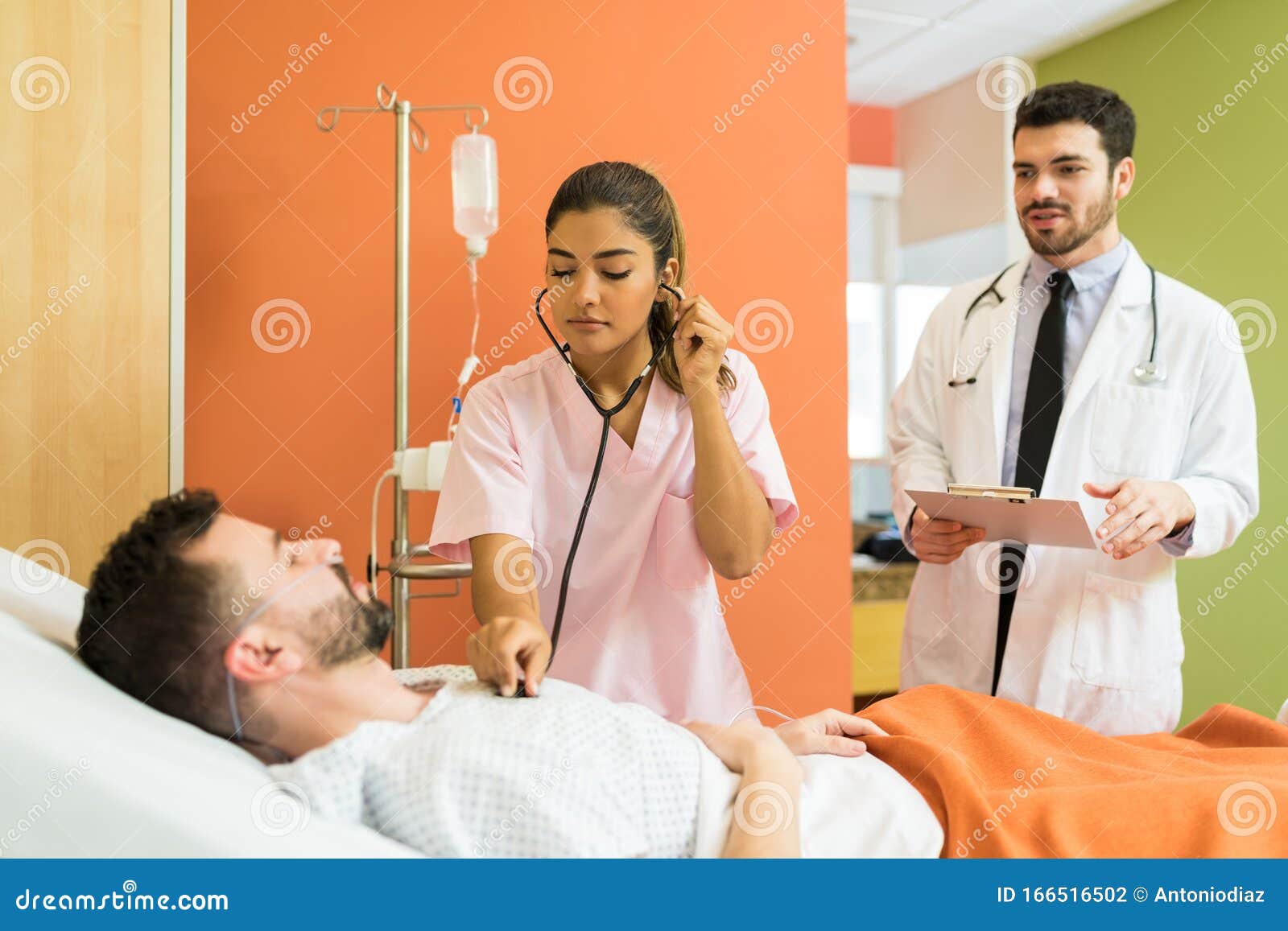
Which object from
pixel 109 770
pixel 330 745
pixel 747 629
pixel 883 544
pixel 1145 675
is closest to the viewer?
pixel 109 770

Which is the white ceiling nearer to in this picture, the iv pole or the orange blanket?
→ the iv pole

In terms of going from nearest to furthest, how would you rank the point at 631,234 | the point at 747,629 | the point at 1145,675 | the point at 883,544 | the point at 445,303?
the point at 631,234 < the point at 1145,675 < the point at 445,303 < the point at 747,629 < the point at 883,544

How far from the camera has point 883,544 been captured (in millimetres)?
3920

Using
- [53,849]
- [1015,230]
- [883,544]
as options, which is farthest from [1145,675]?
[1015,230]

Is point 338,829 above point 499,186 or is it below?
below

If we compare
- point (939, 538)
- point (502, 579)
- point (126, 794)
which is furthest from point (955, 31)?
point (126, 794)

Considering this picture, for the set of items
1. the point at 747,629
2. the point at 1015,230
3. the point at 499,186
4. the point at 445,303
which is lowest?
the point at 747,629

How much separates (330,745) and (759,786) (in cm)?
42

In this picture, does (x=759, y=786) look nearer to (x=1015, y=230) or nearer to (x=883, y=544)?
(x=883, y=544)

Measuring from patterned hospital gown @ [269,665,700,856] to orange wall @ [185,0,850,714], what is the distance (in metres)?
1.14

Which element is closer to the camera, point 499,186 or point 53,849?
point 53,849
